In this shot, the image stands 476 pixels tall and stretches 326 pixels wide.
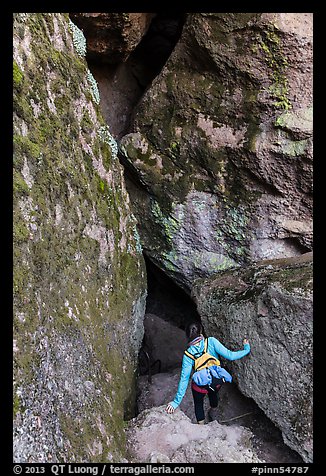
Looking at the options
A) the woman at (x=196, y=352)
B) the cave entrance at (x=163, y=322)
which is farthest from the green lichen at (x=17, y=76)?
the cave entrance at (x=163, y=322)

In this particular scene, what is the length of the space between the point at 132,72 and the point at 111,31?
137cm

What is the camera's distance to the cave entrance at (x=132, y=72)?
640cm

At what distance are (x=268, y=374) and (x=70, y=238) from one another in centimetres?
220

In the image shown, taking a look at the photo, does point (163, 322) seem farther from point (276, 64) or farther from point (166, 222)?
point (276, 64)

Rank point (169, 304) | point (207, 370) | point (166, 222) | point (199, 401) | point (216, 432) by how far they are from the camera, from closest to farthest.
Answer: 1. point (216, 432)
2. point (207, 370)
3. point (199, 401)
4. point (166, 222)
5. point (169, 304)

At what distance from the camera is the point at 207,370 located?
13.5ft

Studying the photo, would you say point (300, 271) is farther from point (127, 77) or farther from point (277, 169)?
point (127, 77)

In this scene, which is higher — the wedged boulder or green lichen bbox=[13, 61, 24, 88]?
green lichen bbox=[13, 61, 24, 88]

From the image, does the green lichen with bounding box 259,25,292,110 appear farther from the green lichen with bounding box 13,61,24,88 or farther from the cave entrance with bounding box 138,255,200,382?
the green lichen with bounding box 13,61,24,88

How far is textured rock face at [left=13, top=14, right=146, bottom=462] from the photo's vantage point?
2.91 m

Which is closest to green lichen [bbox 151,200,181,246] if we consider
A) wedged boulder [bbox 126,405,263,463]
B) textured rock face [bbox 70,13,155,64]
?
textured rock face [bbox 70,13,155,64]

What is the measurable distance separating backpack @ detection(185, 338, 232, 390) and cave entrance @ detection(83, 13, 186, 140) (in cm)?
368

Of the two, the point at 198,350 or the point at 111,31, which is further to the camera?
the point at 111,31

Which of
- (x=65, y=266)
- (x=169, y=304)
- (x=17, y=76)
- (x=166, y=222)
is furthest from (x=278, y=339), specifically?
(x=169, y=304)
